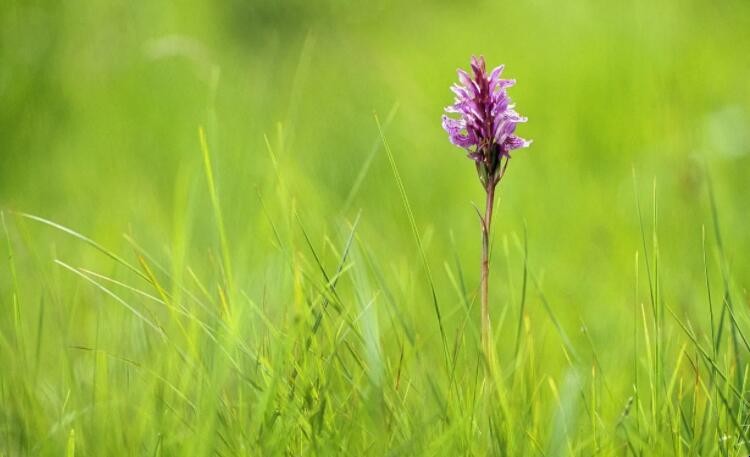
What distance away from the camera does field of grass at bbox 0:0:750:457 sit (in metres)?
1.09

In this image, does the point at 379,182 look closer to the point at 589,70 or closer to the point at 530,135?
the point at 530,135

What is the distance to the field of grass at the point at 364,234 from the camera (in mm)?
1094

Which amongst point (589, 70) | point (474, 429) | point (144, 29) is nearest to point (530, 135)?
point (589, 70)

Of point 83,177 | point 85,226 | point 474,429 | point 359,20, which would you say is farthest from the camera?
point 359,20

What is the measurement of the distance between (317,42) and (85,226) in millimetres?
1917

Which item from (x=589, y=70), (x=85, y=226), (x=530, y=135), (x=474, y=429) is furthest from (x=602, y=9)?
(x=474, y=429)

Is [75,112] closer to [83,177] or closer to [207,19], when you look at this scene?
[83,177]

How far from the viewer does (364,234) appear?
222 cm

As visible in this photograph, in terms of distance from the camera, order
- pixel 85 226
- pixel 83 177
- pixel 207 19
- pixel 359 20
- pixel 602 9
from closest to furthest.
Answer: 1. pixel 85 226
2. pixel 83 177
3. pixel 602 9
4. pixel 207 19
5. pixel 359 20

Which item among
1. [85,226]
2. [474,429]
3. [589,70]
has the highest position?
[589,70]

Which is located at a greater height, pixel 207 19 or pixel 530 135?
pixel 207 19

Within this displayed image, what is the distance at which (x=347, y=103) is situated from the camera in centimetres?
332

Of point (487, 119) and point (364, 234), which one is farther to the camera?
point (364, 234)

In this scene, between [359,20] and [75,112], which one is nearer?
[75,112]
